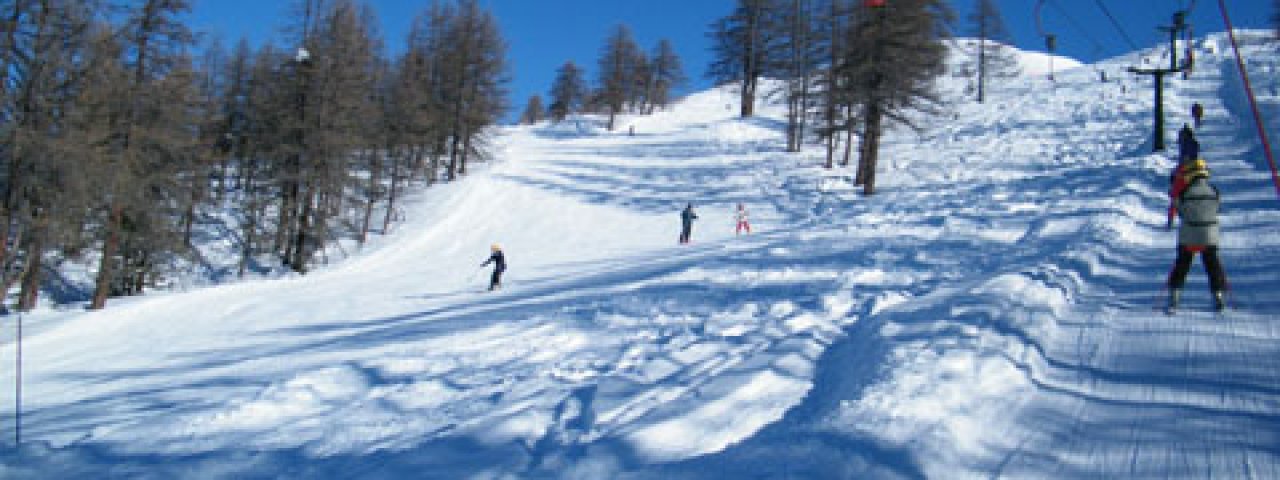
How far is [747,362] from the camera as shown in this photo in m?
6.07

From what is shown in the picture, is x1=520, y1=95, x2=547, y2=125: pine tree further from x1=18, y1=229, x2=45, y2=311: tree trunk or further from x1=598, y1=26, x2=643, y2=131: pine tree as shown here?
x1=18, y1=229, x2=45, y2=311: tree trunk

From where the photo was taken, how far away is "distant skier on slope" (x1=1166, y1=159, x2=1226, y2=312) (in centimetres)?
587

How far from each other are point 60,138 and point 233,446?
485 inches

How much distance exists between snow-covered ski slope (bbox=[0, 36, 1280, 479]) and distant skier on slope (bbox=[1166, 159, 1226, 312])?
264mm

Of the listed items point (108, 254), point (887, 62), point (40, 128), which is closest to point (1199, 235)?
point (887, 62)

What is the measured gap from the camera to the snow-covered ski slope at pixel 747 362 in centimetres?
406

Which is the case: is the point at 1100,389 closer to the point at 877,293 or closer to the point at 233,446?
the point at 877,293

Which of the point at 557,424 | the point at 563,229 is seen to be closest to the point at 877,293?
the point at 557,424

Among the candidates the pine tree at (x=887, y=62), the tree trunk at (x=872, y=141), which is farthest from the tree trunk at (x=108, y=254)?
the tree trunk at (x=872, y=141)

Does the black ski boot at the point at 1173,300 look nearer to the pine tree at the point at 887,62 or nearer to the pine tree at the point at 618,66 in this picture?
the pine tree at the point at 887,62

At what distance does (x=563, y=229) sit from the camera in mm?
25016

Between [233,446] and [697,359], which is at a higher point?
[697,359]

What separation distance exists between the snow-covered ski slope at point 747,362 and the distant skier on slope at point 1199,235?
26 cm

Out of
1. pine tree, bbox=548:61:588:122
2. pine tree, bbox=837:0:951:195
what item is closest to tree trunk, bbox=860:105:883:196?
pine tree, bbox=837:0:951:195
